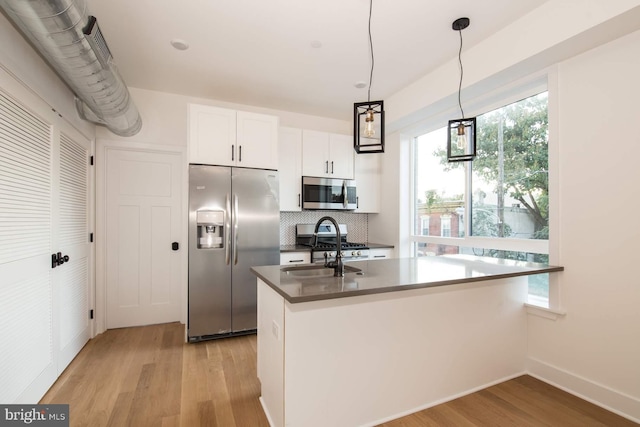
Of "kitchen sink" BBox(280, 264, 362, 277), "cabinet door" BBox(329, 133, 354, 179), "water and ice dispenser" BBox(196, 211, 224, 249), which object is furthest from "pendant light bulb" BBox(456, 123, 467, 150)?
"water and ice dispenser" BBox(196, 211, 224, 249)

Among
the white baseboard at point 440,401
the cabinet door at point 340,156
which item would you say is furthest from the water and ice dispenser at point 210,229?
the white baseboard at point 440,401

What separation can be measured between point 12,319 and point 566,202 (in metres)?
3.83

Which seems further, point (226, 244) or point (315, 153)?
point (315, 153)

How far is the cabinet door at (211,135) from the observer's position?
10.1 feet

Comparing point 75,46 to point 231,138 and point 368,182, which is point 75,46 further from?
point 368,182

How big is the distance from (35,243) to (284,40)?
2.44m

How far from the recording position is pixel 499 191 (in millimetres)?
2895

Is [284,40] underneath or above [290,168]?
above

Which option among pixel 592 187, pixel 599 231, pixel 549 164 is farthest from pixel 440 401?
pixel 549 164

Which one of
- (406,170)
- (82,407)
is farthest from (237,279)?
(406,170)

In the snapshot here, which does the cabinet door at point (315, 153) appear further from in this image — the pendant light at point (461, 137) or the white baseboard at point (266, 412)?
the white baseboard at point (266, 412)

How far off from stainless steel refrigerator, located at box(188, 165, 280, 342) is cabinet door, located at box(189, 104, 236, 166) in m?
0.11

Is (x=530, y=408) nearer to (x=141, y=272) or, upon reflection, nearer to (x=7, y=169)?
(x=7, y=169)

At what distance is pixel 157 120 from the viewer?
3.51 metres
